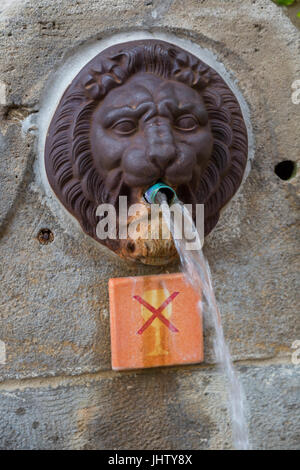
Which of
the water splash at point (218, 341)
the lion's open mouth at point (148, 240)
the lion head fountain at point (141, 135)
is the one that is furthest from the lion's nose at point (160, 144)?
the water splash at point (218, 341)

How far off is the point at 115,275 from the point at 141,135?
0.36 metres

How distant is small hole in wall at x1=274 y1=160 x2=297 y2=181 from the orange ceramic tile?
15.0 inches

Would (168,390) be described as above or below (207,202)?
below

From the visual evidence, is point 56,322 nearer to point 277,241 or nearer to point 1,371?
point 1,371

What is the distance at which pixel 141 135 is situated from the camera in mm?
1170

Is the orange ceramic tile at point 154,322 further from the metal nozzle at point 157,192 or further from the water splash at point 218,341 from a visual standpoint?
the metal nozzle at point 157,192

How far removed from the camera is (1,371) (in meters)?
1.30

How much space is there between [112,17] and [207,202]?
0.52m

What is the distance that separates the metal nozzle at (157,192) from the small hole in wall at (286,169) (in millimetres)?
370

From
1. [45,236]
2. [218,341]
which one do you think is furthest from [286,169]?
[45,236]

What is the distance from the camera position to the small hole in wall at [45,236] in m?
1.33

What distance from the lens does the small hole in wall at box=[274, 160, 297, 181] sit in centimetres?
142
